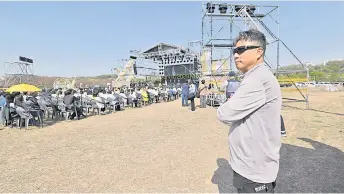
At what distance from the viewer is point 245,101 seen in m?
1.87

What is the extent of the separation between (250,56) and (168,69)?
168 ft

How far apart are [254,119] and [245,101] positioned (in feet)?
0.49

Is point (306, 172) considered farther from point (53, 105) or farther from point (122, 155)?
point (53, 105)

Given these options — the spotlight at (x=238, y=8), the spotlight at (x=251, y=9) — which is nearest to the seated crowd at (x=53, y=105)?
the spotlight at (x=238, y=8)

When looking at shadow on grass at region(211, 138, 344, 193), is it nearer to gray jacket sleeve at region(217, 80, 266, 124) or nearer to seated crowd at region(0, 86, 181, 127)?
gray jacket sleeve at region(217, 80, 266, 124)

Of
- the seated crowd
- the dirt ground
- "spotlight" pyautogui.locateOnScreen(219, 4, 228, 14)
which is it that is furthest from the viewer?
"spotlight" pyautogui.locateOnScreen(219, 4, 228, 14)

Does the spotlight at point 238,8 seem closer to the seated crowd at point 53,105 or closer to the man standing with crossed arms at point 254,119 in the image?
the seated crowd at point 53,105

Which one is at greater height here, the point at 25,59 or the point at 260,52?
the point at 25,59

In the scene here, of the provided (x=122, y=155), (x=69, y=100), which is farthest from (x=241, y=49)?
(x=69, y=100)

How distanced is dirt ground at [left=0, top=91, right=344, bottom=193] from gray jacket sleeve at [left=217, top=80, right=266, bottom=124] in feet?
8.00

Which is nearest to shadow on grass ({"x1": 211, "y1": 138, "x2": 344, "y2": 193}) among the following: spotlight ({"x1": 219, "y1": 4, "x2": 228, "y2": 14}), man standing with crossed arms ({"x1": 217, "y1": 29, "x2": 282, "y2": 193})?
man standing with crossed arms ({"x1": 217, "y1": 29, "x2": 282, "y2": 193})

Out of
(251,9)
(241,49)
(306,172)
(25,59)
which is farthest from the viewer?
(25,59)

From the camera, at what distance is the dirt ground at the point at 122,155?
4.35m

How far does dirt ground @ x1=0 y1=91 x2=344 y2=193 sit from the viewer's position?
435cm
